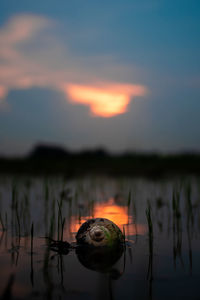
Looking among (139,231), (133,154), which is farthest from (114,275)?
(133,154)

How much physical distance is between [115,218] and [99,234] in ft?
5.72

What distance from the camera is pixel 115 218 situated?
453cm

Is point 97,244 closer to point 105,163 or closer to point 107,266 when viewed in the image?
point 107,266

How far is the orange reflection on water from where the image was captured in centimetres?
380

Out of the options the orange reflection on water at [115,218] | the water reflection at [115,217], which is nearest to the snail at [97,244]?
the water reflection at [115,217]

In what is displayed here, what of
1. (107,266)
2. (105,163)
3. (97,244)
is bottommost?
(107,266)

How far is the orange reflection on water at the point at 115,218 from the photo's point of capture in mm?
3797

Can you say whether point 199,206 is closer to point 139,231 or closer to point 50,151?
point 139,231

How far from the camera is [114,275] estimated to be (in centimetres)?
231

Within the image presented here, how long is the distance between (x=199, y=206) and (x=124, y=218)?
5.72 feet

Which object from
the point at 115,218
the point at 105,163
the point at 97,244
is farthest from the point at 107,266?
the point at 105,163

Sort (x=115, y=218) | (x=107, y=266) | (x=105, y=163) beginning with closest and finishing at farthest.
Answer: (x=107, y=266)
(x=115, y=218)
(x=105, y=163)

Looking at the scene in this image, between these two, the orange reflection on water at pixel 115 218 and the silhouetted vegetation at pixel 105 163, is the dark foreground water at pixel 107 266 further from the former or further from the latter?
the silhouetted vegetation at pixel 105 163

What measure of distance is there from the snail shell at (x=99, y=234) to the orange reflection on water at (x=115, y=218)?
2.27ft
